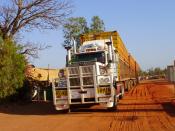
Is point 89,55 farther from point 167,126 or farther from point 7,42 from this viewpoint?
point 167,126

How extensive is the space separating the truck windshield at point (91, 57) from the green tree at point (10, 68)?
15.3 ft

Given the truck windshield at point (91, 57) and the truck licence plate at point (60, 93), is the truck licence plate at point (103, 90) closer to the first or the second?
the truck licence plate at point (60, 93)

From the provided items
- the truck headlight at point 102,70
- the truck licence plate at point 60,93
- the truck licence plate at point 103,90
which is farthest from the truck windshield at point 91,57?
the truck licence plate at point 60,93

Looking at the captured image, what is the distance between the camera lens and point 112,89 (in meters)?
18.5

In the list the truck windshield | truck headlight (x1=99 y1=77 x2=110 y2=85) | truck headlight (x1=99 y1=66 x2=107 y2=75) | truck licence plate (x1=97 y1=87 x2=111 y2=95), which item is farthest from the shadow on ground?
the truck windshield

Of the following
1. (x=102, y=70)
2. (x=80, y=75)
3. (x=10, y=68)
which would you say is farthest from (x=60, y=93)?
(x=10, y=68)

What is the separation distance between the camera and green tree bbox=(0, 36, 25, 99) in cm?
2381

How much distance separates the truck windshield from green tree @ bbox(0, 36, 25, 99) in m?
4.66

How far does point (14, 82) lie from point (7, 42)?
244cm

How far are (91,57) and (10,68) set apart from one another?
18.2ft

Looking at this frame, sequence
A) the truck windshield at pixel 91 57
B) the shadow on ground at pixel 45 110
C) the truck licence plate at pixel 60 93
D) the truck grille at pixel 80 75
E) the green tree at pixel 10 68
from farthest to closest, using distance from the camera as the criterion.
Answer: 1. the green tree at pixel 10 68
2. the truck windshield at pixel 91 57
3. the shadow on ground at pixel 45 110
4. the truck licence plate at pixel 60 93
5. the truck grille at pixel 80 75

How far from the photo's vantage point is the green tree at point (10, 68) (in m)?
23.8

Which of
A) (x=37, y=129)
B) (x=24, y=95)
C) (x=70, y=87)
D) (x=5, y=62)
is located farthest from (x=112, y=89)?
(x=24, y=95)

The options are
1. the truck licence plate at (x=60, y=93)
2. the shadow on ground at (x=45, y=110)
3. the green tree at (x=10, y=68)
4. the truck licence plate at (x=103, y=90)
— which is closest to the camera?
the truck licence plate at (x=103, y=90)
